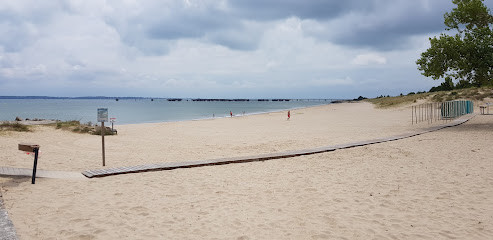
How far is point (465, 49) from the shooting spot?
17.7 meters

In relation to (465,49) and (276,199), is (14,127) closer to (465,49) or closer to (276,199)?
(276,199)

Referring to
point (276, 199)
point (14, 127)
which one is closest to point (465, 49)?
point (276, 199)

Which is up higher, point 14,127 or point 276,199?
point 14,127

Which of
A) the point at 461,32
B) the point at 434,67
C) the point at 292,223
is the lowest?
the point at 292,223

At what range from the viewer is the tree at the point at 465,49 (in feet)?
57.8

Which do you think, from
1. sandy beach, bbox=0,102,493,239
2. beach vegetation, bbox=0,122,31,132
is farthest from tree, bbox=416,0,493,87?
beach vegetation, bbox=0,122,31,132

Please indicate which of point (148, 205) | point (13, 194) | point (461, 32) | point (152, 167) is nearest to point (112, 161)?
point (152, 167)

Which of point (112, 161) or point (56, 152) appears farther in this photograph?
point (56, 152)

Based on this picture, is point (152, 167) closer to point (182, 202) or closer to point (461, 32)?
point (182, 202)

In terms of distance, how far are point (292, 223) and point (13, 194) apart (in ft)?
18.5

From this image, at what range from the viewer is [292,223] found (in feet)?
17.0

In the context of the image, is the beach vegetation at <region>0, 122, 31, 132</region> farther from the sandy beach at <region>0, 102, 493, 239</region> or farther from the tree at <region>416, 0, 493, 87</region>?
the tree at <region>416, 0, 493, 87</region>

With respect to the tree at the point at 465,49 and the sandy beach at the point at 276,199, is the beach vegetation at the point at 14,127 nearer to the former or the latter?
the sandy beach at the point at 276,199

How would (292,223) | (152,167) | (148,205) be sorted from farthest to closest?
(152,167), (148,205), (292,223)
